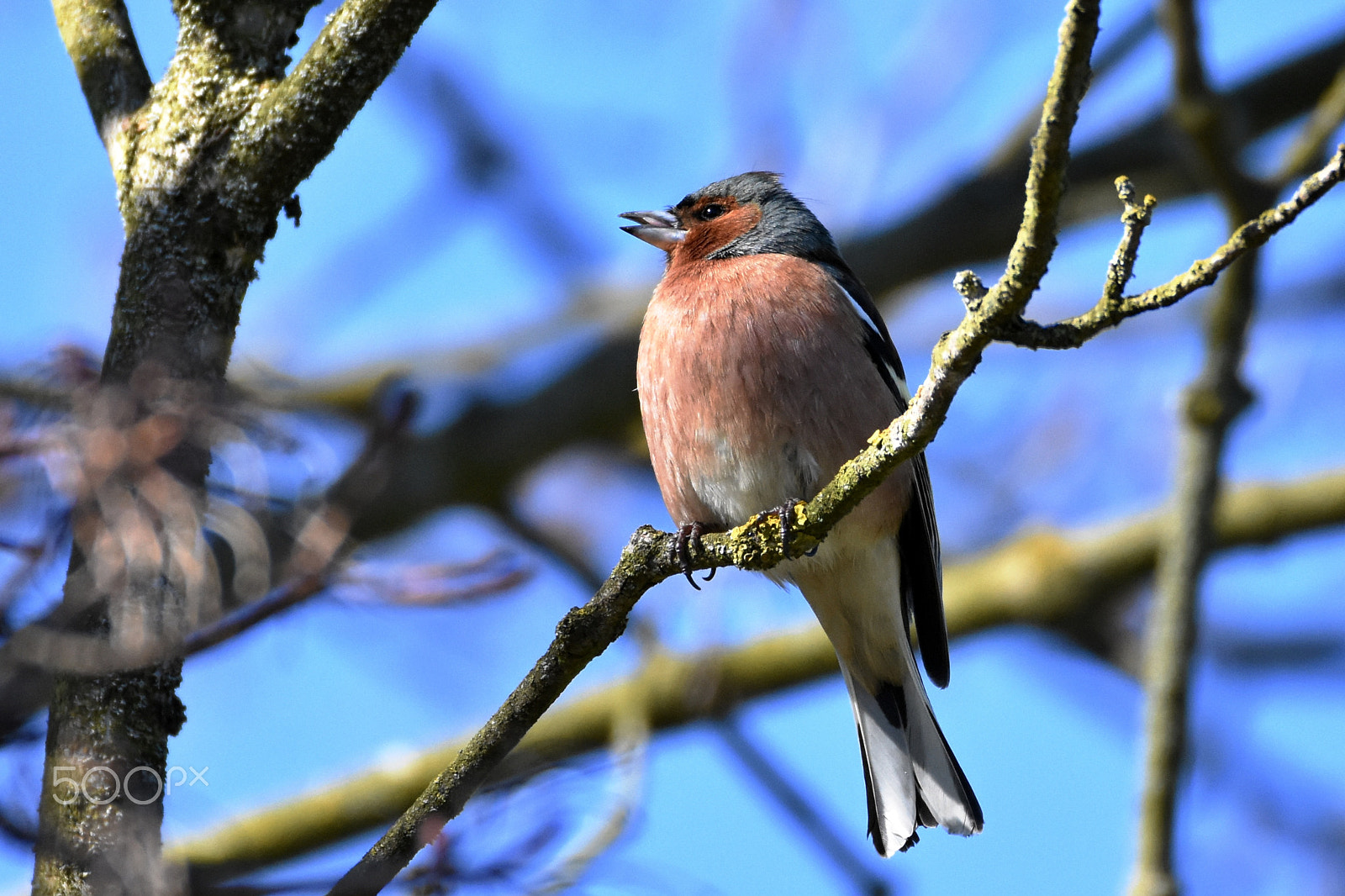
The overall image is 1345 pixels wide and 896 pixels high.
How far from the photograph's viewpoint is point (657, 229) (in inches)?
252

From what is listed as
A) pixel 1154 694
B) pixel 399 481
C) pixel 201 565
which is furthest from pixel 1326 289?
pixel 201 565

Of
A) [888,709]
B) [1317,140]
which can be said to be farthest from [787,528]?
[1317,140]

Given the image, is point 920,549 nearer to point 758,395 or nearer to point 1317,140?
point 758,395

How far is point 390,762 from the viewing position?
739 centimetres

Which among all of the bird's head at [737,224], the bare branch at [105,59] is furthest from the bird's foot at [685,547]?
the bird's head at [737,224]

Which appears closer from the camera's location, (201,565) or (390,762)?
(201,565)

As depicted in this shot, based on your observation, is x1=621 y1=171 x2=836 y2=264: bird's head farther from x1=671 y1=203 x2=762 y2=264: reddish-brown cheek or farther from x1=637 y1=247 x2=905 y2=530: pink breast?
x1=637 y1=247 x2=905 y2=530: pink breast

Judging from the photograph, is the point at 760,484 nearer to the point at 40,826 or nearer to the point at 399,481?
the point at 40,826

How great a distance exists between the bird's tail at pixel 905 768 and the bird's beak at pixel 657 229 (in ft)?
7.45

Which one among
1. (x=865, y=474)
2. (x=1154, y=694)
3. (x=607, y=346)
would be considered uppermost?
(x=607, y=346)

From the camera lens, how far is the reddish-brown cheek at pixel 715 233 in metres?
6.04

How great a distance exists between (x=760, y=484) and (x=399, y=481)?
3.43m

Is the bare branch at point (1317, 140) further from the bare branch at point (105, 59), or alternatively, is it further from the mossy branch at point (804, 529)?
the bare branch at point (105, 59)

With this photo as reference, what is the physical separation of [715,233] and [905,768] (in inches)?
104
